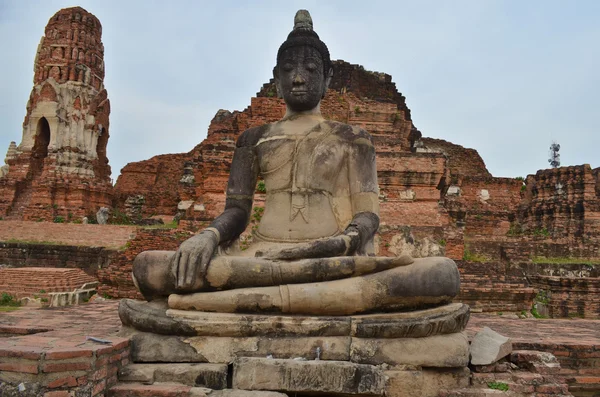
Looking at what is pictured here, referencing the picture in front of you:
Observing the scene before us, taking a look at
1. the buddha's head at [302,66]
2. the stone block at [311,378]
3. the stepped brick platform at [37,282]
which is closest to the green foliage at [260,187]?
the stepped brick platform at [37,282]

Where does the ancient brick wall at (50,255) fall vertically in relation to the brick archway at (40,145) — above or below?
below

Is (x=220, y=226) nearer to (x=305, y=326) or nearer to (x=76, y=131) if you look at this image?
(x=305, y=326)

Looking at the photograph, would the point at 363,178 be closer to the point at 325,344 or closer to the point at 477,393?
the point at 325,344

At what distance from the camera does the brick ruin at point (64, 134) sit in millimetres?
20703

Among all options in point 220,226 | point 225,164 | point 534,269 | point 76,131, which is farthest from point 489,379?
point 76,131

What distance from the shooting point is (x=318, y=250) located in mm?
3816

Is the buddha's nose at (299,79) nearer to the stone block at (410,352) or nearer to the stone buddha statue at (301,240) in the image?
the stone buddha statue at (301,240)

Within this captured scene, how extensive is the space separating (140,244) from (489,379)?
8.02m

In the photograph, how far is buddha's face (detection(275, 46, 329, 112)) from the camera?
4699 millimetres

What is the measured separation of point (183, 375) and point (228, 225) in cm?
142

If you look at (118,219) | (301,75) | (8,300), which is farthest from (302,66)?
(118,219)

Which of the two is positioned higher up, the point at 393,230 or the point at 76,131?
the point at 76,131

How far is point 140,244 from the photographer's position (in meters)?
10.2

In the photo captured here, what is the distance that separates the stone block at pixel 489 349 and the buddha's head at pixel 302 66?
249 cm
